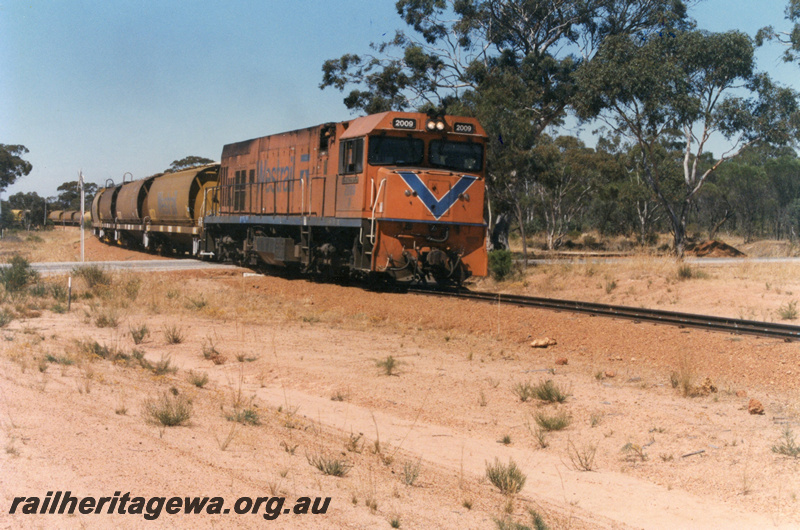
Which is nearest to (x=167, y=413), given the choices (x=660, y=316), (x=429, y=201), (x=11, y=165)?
(x=660, y=316)

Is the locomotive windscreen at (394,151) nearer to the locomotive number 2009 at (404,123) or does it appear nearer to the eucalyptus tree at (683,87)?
the locomotive number 2009 at (404,123)

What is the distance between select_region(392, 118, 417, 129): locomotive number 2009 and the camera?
50.6 ft

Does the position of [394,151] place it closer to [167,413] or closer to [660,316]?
[660,316]

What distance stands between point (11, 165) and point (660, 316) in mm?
53828

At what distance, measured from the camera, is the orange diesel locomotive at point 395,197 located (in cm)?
1518

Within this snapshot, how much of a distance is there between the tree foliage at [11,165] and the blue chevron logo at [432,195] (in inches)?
1856

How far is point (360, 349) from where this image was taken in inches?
442

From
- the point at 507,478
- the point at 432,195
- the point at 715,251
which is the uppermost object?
the point at 432,195

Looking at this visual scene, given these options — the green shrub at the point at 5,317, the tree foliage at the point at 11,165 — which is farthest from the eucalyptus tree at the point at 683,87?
the tree foliage at the point at 11,165

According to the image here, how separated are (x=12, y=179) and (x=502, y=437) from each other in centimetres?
5732

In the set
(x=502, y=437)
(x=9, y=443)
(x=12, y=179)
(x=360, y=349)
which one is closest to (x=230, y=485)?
(x=9, y=443)

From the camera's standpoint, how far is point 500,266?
74.4ft

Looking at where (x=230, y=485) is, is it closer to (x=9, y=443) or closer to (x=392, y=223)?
(x=9, y=443)

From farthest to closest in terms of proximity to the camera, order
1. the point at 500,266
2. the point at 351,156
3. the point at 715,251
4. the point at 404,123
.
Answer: the point at 715,251 < the point at 500,266 < the point at 351,156 < the point at 404,123
